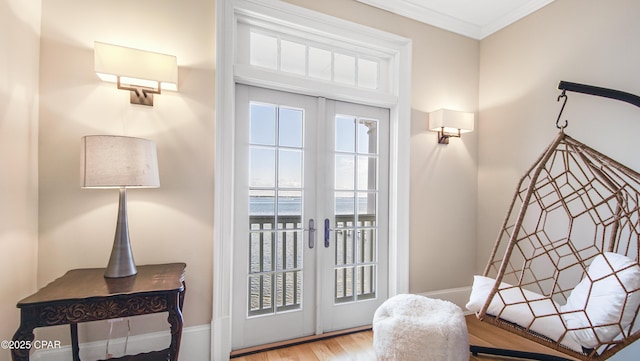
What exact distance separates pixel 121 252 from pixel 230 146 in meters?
0.93

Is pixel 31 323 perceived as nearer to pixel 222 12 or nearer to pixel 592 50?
pixel 222 12

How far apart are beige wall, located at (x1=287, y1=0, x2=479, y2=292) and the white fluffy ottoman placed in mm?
923

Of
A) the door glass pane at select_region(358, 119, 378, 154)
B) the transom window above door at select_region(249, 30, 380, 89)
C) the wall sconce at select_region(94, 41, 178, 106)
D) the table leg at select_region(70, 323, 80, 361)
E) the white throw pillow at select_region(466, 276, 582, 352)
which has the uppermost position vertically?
the transom window above door at select_region(249, 30, 380, 89)

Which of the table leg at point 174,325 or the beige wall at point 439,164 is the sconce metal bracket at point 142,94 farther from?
the beige wall at point 439,164

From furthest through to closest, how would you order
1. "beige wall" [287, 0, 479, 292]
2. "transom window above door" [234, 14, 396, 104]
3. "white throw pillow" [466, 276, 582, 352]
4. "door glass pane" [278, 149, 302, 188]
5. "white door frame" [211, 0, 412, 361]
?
"beige wall" [287, 0, 479, 292] → "door glass pane" [278, 149, 302, 188] → "transom window above door" [234, 14, 396, 104] → "white door frame" [211, 0, 412, 361] → "white throw pillow" [466, 276, 582, 352]

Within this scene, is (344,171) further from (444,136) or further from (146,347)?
(146,347)

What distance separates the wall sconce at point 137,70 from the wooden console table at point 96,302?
111 centimetres

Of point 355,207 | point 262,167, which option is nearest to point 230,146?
point 262,167

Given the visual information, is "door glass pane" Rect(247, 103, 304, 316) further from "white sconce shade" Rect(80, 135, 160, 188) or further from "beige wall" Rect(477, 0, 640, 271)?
"beige wall" Rect(477, 0, 640, 271)

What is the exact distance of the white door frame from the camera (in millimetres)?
2020

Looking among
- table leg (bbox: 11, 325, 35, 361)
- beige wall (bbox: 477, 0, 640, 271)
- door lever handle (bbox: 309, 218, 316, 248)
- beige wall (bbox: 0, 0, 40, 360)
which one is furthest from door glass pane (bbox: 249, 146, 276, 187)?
beige wall (bbox: 477, 0, 640, 271)

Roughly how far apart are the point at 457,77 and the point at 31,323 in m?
3.66

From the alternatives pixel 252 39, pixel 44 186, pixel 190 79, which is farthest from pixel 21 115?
pixel 252 39

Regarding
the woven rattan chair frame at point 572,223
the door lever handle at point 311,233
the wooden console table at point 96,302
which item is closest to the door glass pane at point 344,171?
the door lever handle at point 311,233
